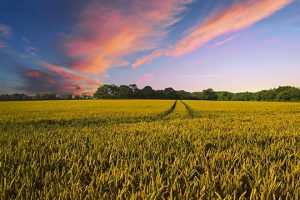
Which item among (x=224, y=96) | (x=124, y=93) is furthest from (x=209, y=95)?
(x=124, y=93)

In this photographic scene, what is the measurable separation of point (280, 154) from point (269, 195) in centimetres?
258

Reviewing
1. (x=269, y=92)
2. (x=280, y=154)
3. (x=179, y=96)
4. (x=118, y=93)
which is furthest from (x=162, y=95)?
(x=280, y=154)

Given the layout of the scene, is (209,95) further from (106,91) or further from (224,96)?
(106,91)

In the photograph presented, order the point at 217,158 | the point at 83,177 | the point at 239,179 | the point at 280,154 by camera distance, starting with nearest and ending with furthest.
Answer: the point at 239,179
the point at 83,177
the point at 217,158
the point at 280,154

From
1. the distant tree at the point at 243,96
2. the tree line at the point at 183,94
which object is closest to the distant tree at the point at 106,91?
the tree line at the point at 183,94

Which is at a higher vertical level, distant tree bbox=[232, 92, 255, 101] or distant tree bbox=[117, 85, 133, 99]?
distant tree bbox=[117, 85, 133, 99]

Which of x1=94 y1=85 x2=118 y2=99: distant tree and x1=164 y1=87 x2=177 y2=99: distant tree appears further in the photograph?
x1=94 y1=85 x2=118 y2=99: distant tree

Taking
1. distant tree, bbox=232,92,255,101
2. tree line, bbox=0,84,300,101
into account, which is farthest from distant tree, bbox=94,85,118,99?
distant tree, bbox=232,92,255,101

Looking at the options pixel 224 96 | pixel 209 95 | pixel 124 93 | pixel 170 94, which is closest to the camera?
pixel 124 93

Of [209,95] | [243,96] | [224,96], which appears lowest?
[243,96]

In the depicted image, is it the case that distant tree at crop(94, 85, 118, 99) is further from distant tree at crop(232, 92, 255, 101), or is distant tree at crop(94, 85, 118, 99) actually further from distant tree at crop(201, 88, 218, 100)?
distant tree at crop(232, 92, 255, 101)

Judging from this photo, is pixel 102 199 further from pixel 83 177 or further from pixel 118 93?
Result: pixel 118 93

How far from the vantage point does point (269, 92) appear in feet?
394

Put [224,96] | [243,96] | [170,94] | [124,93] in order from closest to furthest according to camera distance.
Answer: [243,96] < [124,93] < [170,94] < [224,96]
